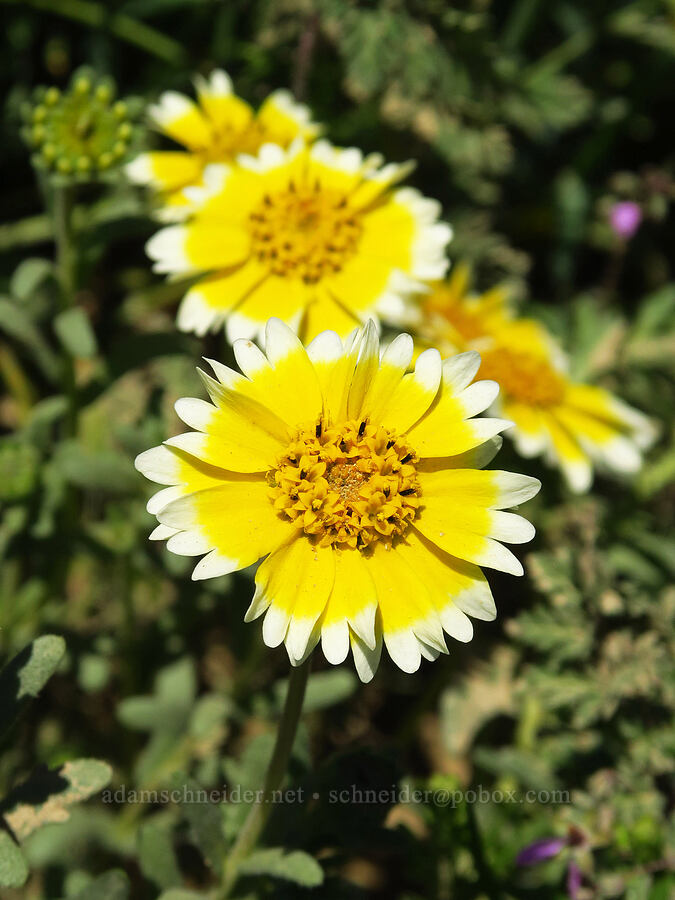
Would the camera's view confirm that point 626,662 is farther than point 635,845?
Yes

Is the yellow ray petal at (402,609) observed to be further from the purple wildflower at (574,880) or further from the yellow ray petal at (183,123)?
the yellow ray petal at (183,123)

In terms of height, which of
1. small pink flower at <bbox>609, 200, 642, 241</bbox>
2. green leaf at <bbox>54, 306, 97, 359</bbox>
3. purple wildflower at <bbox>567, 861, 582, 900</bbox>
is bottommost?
purple wildflower at <bbox>567, 861, 582, 900</bbox>

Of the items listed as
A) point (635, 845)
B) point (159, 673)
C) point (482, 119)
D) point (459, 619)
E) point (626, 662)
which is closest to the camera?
point (459, 619)

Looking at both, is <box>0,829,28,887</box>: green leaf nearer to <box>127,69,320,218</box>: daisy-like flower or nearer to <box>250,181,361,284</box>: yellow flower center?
<box>250,181,361,284</box>: yellow flower center

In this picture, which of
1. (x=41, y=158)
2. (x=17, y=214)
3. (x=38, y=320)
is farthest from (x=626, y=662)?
(x=17, y=214)

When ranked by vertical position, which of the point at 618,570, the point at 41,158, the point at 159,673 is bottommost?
the point at 159,673

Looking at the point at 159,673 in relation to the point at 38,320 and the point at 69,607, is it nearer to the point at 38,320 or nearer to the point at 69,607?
the point at 69,607

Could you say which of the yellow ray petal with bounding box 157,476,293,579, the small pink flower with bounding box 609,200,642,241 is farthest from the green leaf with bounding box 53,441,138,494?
the small pink flower with bounding box 609,200,642,241
